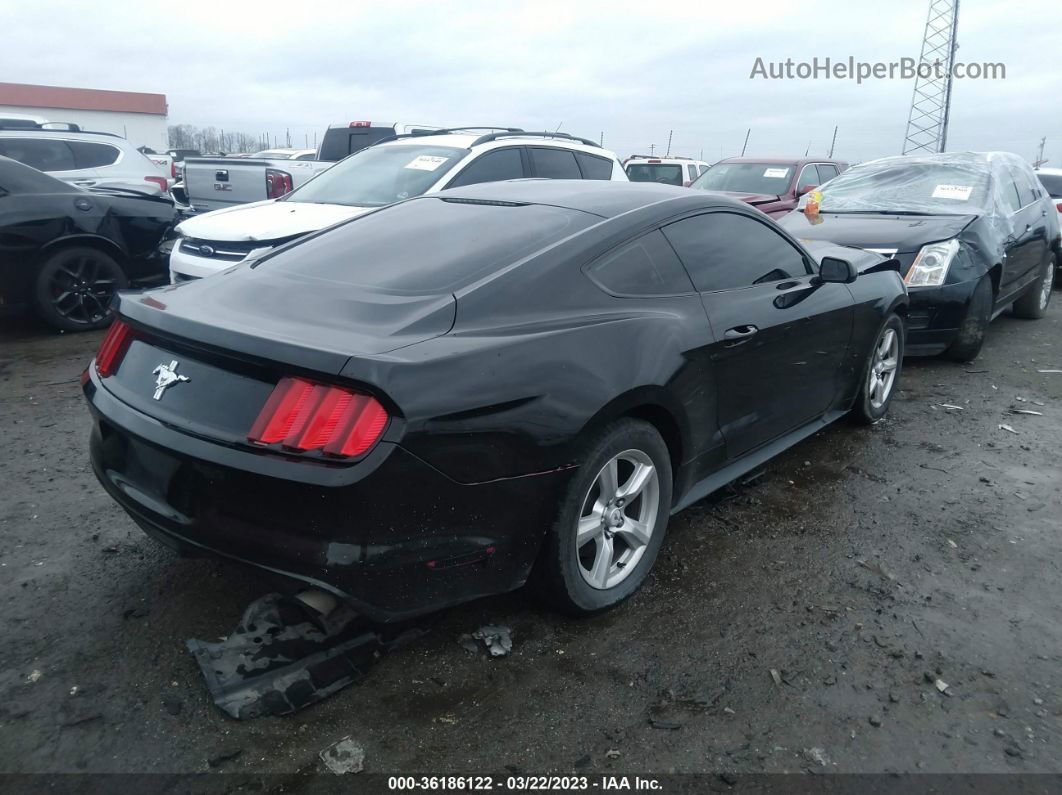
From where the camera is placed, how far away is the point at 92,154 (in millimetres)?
10430

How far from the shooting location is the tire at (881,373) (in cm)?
476

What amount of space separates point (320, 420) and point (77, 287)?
6070mm

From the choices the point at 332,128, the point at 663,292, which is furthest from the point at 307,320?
the point at 332,128

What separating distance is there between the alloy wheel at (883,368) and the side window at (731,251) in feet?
3.77

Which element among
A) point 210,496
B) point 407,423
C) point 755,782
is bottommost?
point 755,782

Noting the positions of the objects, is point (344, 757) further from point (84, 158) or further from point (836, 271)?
point (84, 158)

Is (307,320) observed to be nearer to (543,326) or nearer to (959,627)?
(543,326)

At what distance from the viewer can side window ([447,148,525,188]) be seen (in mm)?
6998

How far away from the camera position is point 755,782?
2.20m

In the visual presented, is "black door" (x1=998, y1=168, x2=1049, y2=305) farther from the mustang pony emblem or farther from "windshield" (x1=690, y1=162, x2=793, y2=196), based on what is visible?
the mustang pony emblem

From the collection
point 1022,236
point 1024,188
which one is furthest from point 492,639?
point 1024,188

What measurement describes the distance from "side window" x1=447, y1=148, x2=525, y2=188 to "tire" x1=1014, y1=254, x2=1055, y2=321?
559 cm

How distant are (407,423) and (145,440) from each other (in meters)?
0.89

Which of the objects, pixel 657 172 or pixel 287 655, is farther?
pixel 657 172
